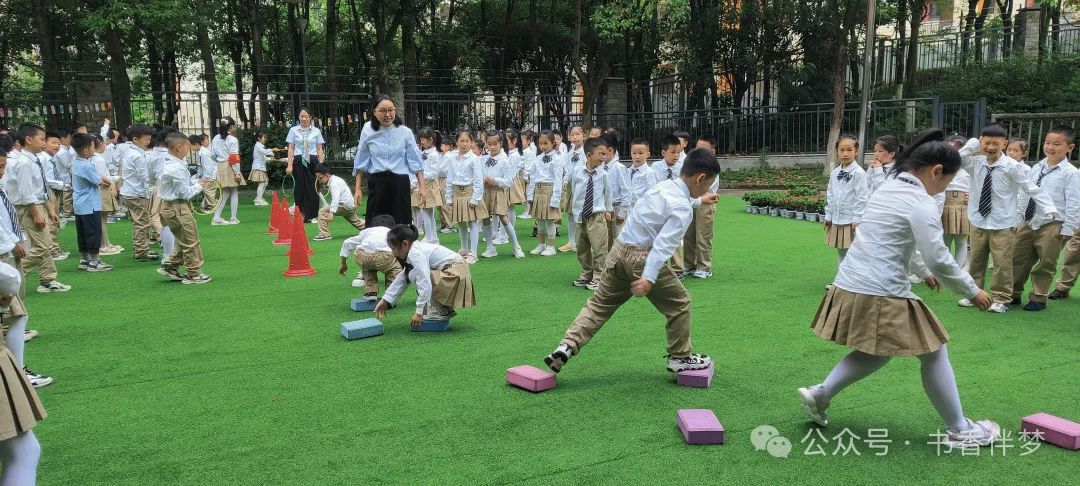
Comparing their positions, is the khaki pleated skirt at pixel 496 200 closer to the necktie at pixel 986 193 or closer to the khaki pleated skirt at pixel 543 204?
the khaki pleated skirt at pixel 543 204

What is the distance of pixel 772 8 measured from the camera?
72.5 ft

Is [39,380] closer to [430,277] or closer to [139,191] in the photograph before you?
[430,277]

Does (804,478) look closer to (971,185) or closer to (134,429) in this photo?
(134,429)

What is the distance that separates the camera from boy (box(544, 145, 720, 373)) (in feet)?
14.6

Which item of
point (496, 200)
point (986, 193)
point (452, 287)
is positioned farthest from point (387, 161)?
point (986, 193)

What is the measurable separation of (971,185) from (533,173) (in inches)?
222

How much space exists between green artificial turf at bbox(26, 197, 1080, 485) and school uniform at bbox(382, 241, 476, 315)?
10.3 inches

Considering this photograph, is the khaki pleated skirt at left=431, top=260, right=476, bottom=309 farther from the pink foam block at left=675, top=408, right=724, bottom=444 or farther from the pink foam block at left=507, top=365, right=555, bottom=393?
the pink foam block at left=675, top=408, right=724, bottom=444

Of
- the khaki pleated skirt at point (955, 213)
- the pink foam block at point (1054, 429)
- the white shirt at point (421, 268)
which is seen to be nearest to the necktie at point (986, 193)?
the khaki pleated skirt at point (955, 213)

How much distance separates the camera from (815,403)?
159 inches

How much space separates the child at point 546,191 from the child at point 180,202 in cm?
404

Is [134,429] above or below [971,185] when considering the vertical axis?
below

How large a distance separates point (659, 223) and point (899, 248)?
1346mm

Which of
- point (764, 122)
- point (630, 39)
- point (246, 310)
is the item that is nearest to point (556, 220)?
point (246, 310)
